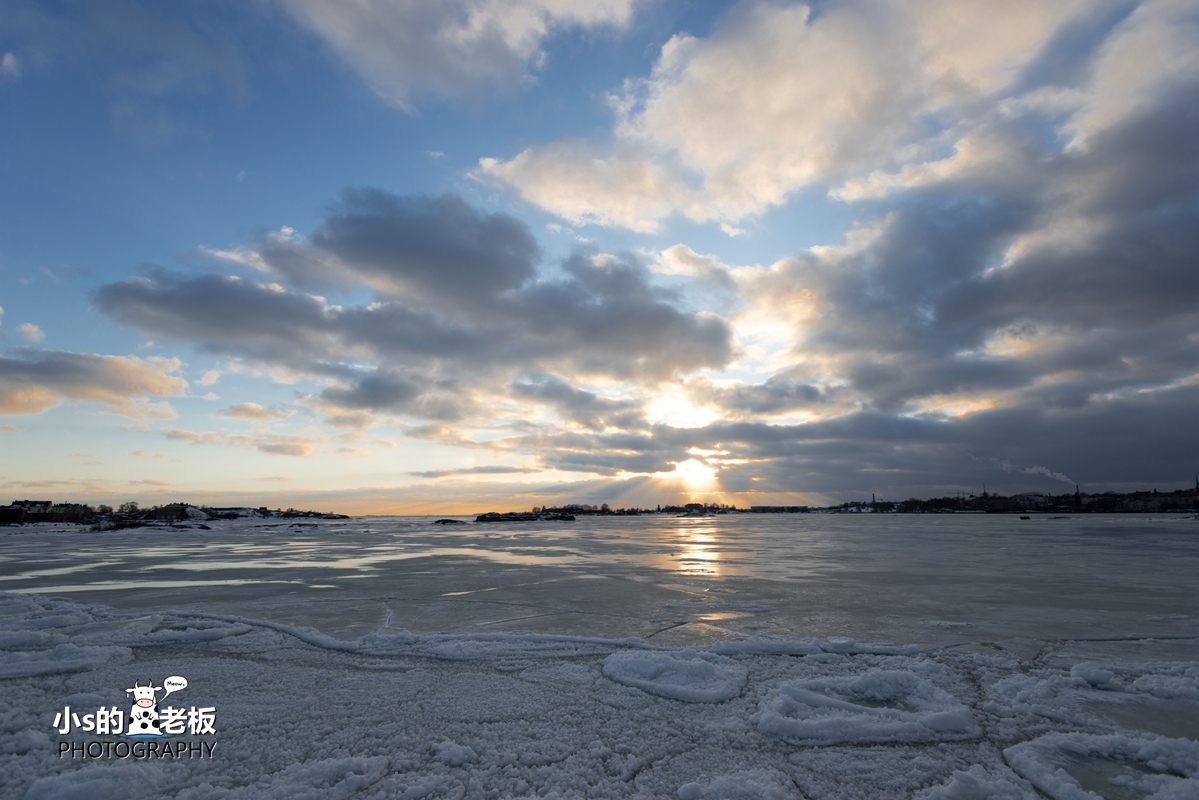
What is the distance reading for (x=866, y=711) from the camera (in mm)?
3389

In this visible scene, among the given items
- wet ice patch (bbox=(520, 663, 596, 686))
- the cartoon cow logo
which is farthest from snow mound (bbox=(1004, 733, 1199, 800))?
the cartoon cow logo

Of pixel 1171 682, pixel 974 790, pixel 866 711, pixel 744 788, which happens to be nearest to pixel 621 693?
pixel 744 788

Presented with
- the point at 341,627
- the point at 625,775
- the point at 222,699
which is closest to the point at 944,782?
A: the point at 625,775

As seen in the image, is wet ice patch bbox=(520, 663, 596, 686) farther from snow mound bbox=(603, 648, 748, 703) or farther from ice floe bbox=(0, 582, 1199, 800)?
snow mound bbox=(603, 648, 748, 703)

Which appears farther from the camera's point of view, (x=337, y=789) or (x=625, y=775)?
(x=625, y=775)

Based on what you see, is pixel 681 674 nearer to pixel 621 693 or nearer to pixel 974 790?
pixel 621 693

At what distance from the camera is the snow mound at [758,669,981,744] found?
309cm

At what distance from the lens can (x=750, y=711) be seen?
3432 millimetres

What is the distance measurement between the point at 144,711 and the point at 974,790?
4850mm

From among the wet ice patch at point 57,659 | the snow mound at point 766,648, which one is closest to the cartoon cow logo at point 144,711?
the wet ice patch at point 57,659

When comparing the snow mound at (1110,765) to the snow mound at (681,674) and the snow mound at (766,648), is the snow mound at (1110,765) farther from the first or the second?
the snow mound at (766,648)

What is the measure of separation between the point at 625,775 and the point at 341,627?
4446 millimetres

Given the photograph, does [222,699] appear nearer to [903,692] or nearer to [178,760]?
[178,760]

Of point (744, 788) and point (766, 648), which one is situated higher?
point (744, 788)
